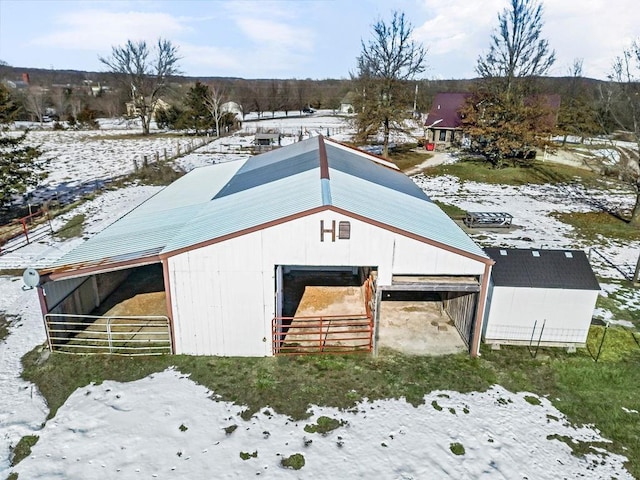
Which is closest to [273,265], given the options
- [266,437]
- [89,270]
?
[266,437]

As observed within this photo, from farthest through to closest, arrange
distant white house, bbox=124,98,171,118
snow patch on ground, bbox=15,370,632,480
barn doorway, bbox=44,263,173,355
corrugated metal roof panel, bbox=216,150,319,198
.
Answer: distant white house, bbox=124,98,171,118 → corrugated metal roof panel, bbox=216,150,319,198 → barn doorway, bbox=44,263,173,355 → snow patch on ground, bbox=15,370,632,480

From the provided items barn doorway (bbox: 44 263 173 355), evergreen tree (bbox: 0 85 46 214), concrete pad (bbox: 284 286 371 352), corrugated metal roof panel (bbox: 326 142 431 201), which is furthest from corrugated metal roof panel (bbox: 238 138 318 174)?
evergreen tree (bbox: 0 85 46 214)

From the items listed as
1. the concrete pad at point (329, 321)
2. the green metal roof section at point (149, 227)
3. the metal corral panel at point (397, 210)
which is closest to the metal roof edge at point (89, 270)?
the green metal roof section at point (149, 227)

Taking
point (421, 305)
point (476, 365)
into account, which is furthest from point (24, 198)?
point (476, 365)

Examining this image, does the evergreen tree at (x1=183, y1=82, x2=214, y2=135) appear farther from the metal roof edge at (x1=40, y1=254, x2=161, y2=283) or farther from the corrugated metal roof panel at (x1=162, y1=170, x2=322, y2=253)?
the metal roof edge at (x1=40, y1=254, x2=161, y2=283)

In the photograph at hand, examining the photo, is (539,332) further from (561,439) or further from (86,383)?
(86,383)

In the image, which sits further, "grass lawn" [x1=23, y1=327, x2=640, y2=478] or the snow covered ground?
"grass lawn" [x1=23, y1=327, x2=640, y2=478]

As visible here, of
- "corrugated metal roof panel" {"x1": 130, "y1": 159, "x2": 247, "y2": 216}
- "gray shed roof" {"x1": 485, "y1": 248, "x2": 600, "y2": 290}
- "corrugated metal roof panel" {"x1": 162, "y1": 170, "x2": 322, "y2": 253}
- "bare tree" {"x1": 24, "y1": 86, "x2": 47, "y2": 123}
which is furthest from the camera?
"bare tree" {"x1": 24, "y1": 86, "x2": 47, "y2": 123}

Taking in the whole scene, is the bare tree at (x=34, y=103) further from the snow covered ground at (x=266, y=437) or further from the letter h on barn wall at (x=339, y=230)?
the letter h on barn wall at (x=339, y=230)
